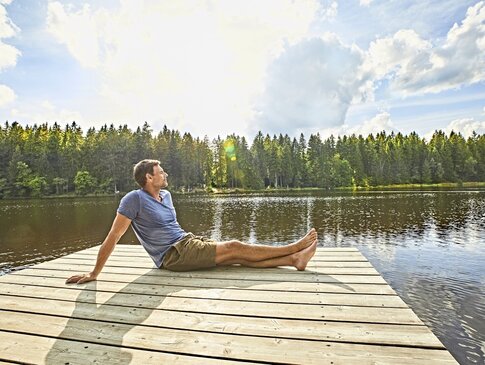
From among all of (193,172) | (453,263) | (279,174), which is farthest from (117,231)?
(279,174)

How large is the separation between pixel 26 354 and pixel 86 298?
0.99 meters

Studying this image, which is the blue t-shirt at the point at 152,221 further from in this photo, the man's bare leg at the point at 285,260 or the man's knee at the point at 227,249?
the man's bare leg at the point at 285,260

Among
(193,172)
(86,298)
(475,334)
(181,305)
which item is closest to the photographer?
(181,305)

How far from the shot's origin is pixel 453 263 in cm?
946

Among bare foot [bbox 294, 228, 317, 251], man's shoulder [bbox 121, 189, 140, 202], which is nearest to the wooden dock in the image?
bare foot [bbox 294, 228, 317, 251]

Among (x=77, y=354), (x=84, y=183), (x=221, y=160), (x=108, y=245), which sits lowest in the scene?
(x=77, y=354)

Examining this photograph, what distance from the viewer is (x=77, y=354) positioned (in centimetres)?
216

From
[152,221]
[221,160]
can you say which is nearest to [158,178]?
[152,221]

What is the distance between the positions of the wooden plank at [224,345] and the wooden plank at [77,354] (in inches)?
2.4

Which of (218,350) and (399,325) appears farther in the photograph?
(399,325)

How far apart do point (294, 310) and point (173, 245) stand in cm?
182

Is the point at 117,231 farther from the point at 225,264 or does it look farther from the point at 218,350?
the point at 218,350

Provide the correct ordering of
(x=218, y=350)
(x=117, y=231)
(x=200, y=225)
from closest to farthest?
(x=218, y=350), (x=117, y=231), (x=200, y=225)

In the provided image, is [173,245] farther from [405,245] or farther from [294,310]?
[405,245]
